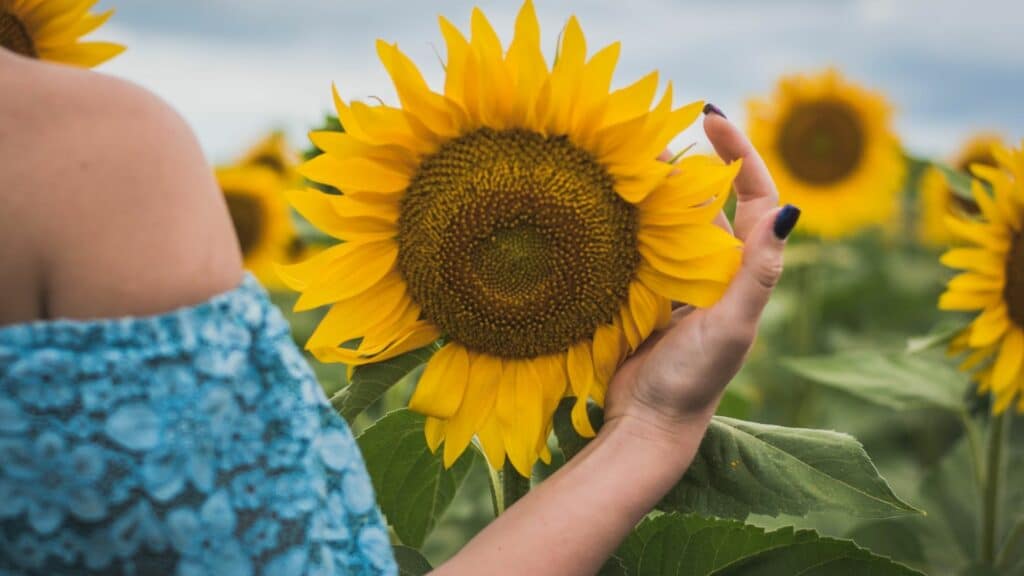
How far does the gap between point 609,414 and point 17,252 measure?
575 millimetres

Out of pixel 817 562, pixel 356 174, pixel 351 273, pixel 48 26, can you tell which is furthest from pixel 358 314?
pixel 48 26

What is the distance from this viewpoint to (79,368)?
2.75 ft

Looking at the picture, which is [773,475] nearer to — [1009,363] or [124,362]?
[124,362]

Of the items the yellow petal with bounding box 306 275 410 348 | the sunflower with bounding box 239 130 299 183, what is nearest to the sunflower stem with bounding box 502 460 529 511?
the yellow petal with bounding box 306 275 410 348

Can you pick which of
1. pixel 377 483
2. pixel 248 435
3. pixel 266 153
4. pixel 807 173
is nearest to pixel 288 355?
pixel 248 435

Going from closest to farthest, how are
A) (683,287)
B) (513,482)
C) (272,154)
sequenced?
(683,287) → (513,482) → (272,154)

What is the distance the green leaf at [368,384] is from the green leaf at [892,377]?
110 centimetres

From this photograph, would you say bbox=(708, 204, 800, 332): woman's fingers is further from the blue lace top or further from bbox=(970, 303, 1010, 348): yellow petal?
bbox=(970, 303, 1010, 348): yellow petal

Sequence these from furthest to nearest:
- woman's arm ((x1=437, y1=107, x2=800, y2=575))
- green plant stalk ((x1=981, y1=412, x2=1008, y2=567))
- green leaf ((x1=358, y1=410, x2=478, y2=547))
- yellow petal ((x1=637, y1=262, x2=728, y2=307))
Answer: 1. green plant stalk ((x1=981, y1=412, x2=1008, y2=567))
2. green leaf ((x1=358, y1=410, x2=478, y2=547))
3. yellow petal ((x1=637, y1=262, x2=728, y2=307))
4. woman's arm ((x1=437, y1=107, x2=800, y2=575))

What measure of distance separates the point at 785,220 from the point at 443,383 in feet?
1.33

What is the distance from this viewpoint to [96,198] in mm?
812

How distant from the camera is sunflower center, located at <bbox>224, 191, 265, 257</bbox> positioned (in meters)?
4.11

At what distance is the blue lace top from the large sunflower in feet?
1.02

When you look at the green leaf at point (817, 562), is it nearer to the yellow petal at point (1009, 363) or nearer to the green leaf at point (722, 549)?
the green leaf at point (722, 549)
